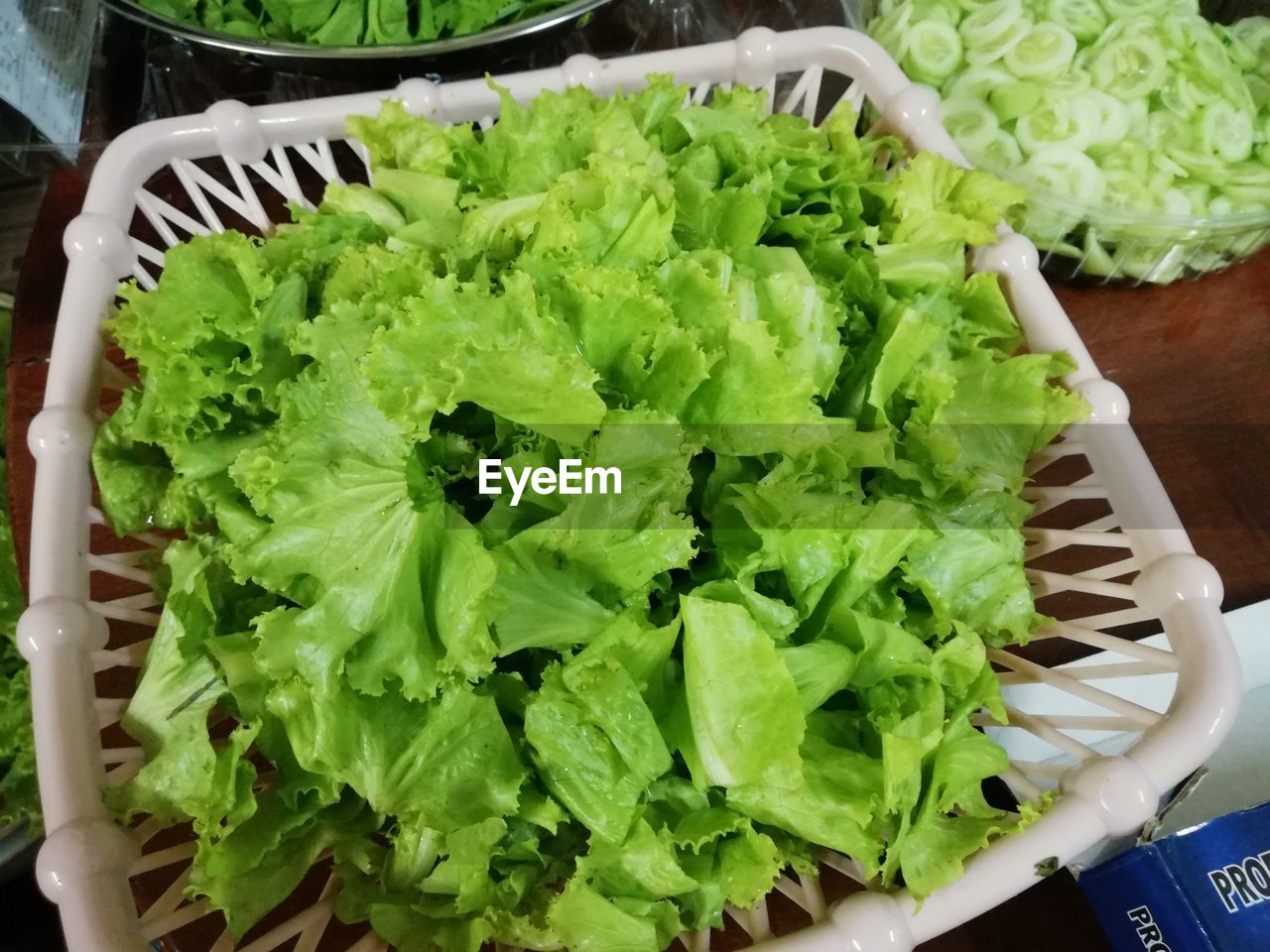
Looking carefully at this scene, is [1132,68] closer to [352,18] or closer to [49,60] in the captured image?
[352,18]

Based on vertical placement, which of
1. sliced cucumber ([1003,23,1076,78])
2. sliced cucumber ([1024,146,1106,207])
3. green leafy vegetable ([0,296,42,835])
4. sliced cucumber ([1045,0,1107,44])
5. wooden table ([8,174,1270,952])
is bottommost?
green leafy vegetable ([0,296,42,835])

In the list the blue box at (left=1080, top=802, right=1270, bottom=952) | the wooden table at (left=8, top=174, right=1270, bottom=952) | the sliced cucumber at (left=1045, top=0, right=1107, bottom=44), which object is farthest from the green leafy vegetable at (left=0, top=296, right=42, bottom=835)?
the sliced cucumber at (left=1045, top=0, right=1107, bottom=44)

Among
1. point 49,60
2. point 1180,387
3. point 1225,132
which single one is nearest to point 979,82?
point 1225,132

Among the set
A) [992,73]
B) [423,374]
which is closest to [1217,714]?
[423,374]

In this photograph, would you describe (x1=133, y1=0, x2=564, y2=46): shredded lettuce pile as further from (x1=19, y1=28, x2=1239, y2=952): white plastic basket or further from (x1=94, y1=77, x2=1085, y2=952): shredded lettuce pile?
(x1=94, y1=77, x2=1085, y2=952): shredded lettuce pile

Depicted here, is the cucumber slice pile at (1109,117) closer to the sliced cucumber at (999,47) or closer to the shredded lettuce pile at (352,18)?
the sliced cucumber at (999,47)

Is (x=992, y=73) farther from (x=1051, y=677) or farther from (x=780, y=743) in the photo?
(x=780, y=743)
